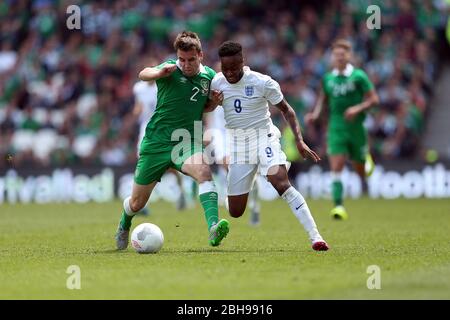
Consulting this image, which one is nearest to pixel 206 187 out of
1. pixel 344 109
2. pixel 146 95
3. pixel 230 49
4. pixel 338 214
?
pixel 230 49

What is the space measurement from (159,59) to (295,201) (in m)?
16.1

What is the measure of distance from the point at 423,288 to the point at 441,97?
19590mm

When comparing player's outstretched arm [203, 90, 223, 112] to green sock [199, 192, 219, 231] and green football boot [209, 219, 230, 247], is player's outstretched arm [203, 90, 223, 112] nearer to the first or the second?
green sock [199, 192, 219, 231]

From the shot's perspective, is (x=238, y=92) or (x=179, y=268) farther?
(x=238, y=92)

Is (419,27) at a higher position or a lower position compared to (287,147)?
higher

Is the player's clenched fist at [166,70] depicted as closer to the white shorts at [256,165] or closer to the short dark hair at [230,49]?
the short dark hair at [230,49]

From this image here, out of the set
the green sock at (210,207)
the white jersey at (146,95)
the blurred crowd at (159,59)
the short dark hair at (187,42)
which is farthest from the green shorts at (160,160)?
the blurred crowd at (159,59)

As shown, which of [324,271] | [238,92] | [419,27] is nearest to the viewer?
[324,271]

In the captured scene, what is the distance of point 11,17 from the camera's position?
29.5 m

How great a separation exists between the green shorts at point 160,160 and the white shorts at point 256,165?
51 centimetres
